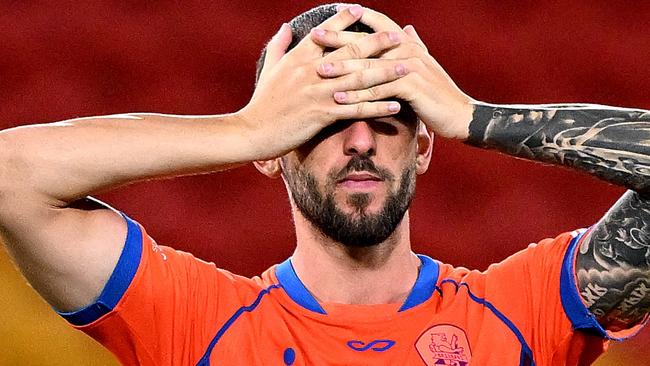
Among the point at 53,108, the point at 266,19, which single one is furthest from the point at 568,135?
the point at 53,108

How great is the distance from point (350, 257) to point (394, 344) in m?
0.16

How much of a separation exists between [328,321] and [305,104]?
13.4 inches

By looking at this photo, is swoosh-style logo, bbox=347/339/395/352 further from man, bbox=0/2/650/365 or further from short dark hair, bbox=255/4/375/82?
short dark hair, bbox=255/4/375/82

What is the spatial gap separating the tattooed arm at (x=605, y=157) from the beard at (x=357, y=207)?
0.15 m

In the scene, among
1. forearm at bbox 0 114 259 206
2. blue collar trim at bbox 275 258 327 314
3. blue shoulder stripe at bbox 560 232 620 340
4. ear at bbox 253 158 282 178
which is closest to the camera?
forearm at bbox 0 114 259 206

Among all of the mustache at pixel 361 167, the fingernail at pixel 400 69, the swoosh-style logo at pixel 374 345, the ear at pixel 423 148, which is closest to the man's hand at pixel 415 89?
the fingernail at pixel 400 69

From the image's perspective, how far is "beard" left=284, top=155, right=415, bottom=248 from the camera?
5.35ft

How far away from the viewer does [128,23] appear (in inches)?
130

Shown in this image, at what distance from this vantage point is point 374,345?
1.66 metres

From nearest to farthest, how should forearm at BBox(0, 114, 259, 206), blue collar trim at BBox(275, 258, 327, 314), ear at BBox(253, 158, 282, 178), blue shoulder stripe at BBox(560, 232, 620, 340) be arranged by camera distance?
forearm at BBox(0, 114, 259, 206)
blue shoulder stripe at BBox(560, 232, 620, 340)
blue collar trim at BBox(275, 258, 327, 314)
ear at BBox(253, 158, 282, 178)

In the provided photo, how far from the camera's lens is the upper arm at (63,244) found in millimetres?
1496

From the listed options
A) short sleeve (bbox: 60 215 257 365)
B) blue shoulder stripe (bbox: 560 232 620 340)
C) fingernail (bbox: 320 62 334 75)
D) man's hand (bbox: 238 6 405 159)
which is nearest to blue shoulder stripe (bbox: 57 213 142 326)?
short sleeve (bbox: 60 215 257 365)

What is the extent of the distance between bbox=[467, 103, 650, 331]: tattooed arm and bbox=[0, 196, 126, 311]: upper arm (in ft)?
1.69

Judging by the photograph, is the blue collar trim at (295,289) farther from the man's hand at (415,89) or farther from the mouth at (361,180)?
A: the man's hand at (415,89)
